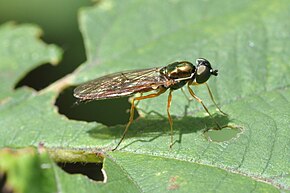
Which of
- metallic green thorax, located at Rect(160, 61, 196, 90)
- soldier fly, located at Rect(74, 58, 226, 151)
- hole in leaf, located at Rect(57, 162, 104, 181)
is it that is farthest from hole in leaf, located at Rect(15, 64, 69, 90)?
hole in leaf, located at Rect(57, 162, 104, 181)

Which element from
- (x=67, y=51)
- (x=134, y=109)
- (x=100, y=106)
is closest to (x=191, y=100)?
(x=134, y=109)

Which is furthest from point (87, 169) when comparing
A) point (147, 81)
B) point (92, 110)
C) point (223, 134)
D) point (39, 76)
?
point (39, 76)

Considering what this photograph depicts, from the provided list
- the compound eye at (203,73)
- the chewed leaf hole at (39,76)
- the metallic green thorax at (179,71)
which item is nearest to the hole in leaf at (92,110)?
the chewed leaf hole at (39,76)

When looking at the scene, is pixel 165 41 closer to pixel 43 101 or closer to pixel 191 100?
pixel 191 100

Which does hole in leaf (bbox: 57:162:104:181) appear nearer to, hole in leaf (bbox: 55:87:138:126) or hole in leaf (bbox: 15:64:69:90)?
hole in leaf (bbox: 55:87:138:126)

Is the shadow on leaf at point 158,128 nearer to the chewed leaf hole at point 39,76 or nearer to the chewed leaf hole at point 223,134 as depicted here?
the chewed leaf hole at point 223,134
